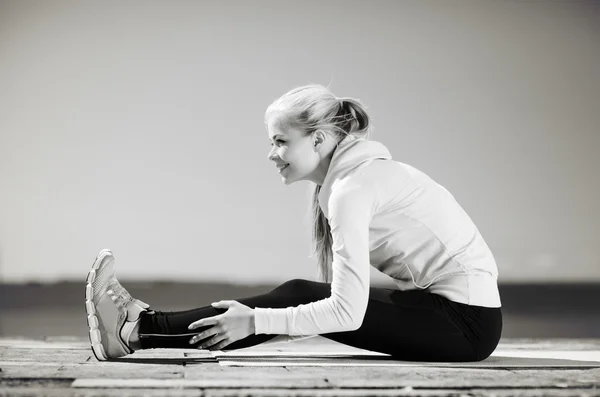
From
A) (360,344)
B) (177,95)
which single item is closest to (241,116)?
(177,95)

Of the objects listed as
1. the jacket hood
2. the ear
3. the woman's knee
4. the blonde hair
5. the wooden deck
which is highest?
the blonde hair

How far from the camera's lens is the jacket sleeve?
162 centimetres

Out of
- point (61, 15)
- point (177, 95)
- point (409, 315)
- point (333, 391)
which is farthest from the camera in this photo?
point (177, 95)

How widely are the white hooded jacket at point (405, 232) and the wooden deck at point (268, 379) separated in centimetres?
16

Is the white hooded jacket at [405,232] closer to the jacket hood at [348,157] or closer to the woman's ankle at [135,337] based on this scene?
the jacket hood at [348,157]

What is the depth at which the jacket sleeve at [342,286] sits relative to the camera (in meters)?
1.62

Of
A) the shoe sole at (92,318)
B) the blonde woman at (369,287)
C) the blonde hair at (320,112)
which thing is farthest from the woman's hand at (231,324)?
the blonde hair at (320,112)

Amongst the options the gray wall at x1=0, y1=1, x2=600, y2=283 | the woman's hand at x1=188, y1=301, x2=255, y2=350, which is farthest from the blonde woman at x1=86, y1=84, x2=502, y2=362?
the gray wall at x1=0, y1=1, x2=600, y2=283

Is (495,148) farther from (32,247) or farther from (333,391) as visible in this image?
(333,391)

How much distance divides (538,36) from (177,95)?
10.6 ft

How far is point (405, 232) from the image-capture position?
1.81 metres

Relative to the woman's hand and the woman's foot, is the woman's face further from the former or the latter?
the woman's foot

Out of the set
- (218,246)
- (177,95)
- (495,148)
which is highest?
(177,95)

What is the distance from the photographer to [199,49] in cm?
628
